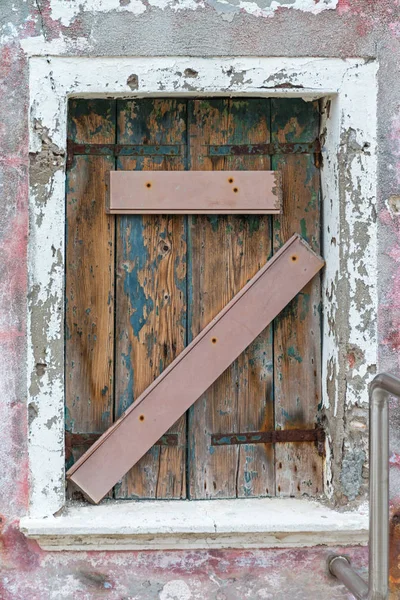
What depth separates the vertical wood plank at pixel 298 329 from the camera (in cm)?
226

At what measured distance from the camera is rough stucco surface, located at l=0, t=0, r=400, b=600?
2096 millimetres

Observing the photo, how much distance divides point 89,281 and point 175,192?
16.7 inches

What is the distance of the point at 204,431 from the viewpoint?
88.6 inches

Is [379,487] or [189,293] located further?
[189,293]

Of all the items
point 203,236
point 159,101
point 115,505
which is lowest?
point 115,505

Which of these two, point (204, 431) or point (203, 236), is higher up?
point (203, 236)

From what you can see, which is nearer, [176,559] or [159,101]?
[176,559]

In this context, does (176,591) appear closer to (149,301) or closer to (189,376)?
(189,376)

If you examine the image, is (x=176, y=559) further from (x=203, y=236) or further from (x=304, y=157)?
(x=304, y=157)

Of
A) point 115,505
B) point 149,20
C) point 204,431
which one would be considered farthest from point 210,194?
point 115,505

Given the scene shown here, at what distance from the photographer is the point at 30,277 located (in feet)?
6.86

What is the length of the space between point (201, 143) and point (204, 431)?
39.5 inches

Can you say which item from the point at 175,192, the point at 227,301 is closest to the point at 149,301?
the point at 227,301

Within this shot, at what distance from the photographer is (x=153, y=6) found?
6.88ft
